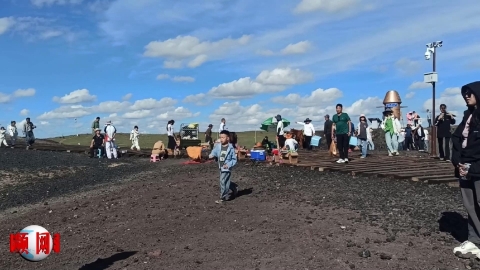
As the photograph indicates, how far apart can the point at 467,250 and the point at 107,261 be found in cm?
475

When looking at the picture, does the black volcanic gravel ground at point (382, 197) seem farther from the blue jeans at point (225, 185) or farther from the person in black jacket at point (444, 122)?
the person in black jacket at point (444, 122)

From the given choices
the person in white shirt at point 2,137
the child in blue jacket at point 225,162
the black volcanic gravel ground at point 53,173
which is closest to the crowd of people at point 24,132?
the person in white shirt at point 2,137

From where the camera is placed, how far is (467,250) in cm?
596

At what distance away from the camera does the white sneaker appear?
593 cm

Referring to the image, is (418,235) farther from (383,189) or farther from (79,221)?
(79,221)

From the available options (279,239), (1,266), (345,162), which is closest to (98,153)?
(345,162)

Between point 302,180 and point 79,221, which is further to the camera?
point 302,180

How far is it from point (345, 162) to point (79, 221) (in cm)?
974

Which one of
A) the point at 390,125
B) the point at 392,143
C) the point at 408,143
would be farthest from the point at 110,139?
the point at 408,143

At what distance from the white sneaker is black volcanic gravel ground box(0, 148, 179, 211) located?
11.7 meters

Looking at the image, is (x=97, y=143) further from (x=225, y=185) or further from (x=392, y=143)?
(x=225, y=185)

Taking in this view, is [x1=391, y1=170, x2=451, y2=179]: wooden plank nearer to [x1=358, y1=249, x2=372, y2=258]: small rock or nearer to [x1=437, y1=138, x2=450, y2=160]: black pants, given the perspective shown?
[x1=437, y1=138, x2=450, y2=160]: black pants

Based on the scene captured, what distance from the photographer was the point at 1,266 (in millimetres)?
7559

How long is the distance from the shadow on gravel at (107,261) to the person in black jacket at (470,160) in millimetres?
4444
